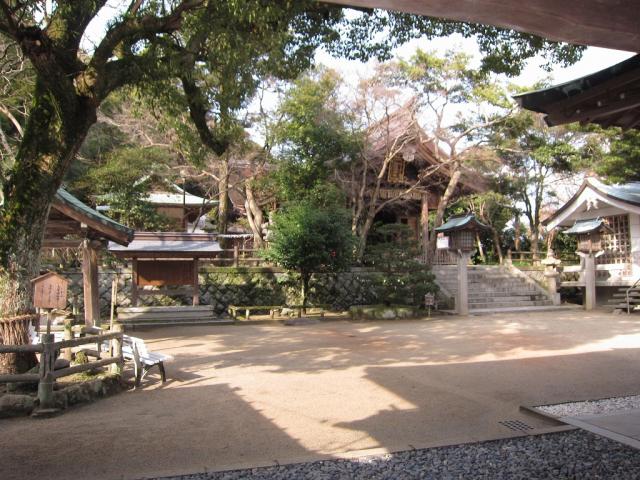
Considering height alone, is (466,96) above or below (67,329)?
above

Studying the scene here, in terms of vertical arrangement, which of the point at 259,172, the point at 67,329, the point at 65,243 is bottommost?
the point at 67,329

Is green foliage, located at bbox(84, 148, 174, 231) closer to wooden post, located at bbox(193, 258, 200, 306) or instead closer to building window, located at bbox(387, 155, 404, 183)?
wooden post, located at bbox(193, 258, 200, 306)

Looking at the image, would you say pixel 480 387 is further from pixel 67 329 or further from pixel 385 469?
pixel 67 329

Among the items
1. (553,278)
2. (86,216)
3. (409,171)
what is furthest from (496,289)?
(86,216)

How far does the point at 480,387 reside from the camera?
6727mm

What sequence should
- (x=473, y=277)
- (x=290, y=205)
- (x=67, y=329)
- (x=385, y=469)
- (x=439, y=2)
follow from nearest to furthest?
(x=439, y=2)
(x=385, y=469)
(x=67, y=329)
(x=290, y=205)
(x=473, y=277)

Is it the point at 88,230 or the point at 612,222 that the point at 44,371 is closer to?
the point at 88,230

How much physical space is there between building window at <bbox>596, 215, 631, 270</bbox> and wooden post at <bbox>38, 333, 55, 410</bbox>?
19.4m

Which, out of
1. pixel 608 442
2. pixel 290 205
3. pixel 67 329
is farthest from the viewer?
pixel 290 205

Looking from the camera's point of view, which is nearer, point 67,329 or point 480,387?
point 480,387

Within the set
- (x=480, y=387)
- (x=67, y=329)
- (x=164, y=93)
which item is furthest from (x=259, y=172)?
(x=480, y=387)

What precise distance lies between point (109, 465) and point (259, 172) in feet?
54.1

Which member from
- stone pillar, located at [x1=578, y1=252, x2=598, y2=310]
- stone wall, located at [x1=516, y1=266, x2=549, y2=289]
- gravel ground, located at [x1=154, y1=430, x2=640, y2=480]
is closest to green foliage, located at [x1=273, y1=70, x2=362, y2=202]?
stone wall, located at [x1=516, y1=266, x2=549, y2=289]

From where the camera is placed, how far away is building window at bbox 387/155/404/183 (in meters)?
22.2
